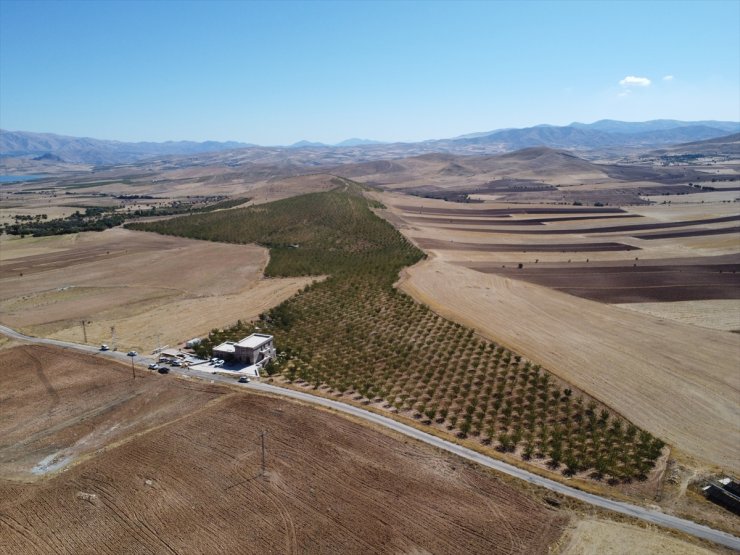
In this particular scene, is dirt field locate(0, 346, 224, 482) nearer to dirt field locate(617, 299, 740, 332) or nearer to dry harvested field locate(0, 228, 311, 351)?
dry harvested field locate(0, 228, 311, 351)

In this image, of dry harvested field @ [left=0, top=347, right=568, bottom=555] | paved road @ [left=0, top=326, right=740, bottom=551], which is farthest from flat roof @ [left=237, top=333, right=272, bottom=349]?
dry harvested field @ [left=0, top=347, right=568, bottom=555]

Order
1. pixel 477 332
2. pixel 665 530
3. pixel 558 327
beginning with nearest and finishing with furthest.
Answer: pixel 665 530
pixel 477 332
pixel 558 327


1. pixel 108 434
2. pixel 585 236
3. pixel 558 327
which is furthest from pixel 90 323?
pixel 585 236

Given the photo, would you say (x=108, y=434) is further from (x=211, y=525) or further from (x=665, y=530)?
(x=665, y=530)

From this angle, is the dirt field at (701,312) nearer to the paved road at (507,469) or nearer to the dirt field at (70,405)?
the paved road at (507,469)

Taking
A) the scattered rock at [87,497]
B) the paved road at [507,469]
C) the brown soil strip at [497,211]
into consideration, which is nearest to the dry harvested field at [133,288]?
the paved road at [507,469]

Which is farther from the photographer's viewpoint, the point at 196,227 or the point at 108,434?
the point at 196,227
